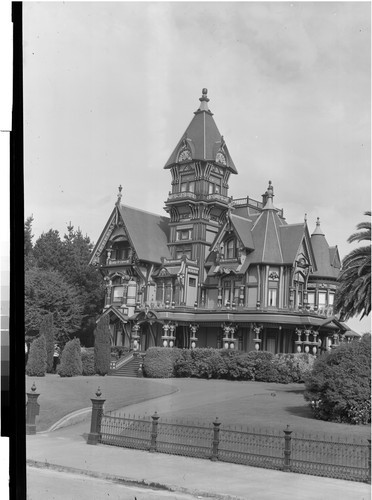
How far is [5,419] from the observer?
452 centimetres

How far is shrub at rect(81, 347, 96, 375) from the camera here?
6.80 metres

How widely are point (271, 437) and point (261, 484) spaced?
2.67 feet

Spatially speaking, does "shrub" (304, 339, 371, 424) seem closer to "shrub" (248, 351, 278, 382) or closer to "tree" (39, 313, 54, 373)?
"shrub" (248, 351, 278, 382)

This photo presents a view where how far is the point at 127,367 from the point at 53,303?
1.05m

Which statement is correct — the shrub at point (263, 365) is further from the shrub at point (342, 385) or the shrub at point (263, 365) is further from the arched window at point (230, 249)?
the arched window at point (230, 249)

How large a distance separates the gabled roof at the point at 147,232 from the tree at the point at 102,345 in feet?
2.77

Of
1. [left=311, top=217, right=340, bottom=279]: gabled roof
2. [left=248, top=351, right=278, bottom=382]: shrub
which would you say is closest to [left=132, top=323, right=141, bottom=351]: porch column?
[left=248, top=351, right=278, bottom=382]: shrub

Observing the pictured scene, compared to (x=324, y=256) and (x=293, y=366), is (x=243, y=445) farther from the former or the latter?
(x=324, y=256)

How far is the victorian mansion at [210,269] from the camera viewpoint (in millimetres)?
6469

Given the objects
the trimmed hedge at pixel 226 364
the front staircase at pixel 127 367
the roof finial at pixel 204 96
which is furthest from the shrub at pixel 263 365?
the roof finial at pixel 204 96

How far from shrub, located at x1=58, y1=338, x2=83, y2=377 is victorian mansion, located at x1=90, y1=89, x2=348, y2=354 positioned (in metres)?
0.41

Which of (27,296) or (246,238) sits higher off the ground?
(246,238)

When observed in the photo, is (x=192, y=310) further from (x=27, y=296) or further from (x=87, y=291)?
(x=27, y=296)

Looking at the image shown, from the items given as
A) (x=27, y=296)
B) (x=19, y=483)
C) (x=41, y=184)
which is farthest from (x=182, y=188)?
(x=19, y=483)
